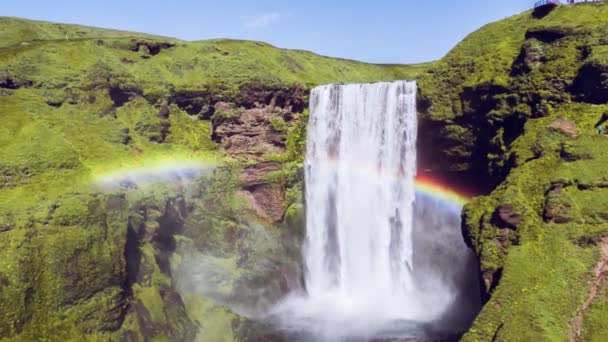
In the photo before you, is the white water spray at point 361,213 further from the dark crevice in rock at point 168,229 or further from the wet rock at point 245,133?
the dark crevice in rock at point 168,229

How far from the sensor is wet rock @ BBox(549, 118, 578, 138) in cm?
3601

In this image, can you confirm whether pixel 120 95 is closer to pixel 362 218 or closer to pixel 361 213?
pixel 361 213

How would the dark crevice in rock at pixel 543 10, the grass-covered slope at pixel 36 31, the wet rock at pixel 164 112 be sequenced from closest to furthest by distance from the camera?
the dark crevice in rock at pixel 543 10, the wet rock at pixel 164 112, the grass-covered slope at pixel 36 31

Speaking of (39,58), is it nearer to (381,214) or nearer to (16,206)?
(16,206)

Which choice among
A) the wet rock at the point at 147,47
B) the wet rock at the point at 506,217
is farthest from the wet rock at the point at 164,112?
the wet rock at the point at 506,217

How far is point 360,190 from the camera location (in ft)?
168

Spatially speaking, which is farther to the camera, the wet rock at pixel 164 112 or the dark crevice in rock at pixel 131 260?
the wet rock at pixel 164 112

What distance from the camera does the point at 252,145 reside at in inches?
2191

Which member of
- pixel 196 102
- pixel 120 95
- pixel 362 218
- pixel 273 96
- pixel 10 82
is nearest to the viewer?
pixel 10 82

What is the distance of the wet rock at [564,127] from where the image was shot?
3601 centimetres

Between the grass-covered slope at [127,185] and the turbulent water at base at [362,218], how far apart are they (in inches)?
137

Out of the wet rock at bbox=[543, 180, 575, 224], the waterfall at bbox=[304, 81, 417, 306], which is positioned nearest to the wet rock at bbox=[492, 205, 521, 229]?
the wet rock at bbox=[543, 180, 575, 224]

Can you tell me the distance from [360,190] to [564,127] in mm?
19586

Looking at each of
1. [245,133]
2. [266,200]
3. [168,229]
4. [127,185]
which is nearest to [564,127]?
[266,200]
